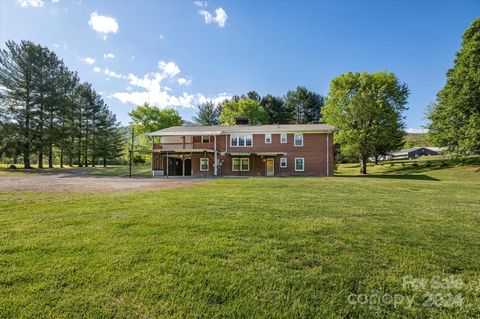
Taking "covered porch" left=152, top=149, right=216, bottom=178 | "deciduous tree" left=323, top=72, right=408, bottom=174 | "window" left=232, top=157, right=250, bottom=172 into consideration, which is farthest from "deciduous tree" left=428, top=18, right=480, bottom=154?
"covered porch" left=152, top=149, right=216, bottom=178

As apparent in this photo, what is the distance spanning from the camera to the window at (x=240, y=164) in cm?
2592

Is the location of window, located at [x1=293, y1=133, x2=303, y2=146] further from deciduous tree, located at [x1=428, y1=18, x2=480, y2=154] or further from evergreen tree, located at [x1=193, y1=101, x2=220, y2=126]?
evergreen tree, located at [x1=193, y1=101, x2=220, y2=126]

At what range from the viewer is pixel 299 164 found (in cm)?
2516

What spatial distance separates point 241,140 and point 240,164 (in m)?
2.68

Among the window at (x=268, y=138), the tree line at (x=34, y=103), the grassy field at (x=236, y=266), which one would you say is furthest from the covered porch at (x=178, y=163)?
the grassy field at (x=236, y=266)

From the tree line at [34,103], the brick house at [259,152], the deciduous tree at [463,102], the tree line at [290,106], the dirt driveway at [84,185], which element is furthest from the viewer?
the tree line at [290,106]

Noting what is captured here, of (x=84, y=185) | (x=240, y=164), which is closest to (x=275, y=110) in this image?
(x=240, y=164)

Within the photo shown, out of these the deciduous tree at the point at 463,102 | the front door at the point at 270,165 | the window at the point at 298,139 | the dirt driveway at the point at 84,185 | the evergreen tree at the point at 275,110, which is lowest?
the dirt driveway at the point at 84,185

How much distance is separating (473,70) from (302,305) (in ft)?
100

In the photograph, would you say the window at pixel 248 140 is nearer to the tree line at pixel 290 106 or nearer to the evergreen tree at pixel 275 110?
the tree line at pixel 290 106

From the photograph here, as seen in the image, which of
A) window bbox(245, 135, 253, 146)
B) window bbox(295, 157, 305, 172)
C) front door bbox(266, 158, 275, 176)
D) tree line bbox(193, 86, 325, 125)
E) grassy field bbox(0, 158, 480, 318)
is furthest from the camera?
tree line bbox(193, 86, 325, 125)

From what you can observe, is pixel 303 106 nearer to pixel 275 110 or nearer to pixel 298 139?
pixel 275 110

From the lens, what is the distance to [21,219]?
538 centimetres

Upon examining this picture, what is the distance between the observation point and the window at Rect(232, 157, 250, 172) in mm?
25922
